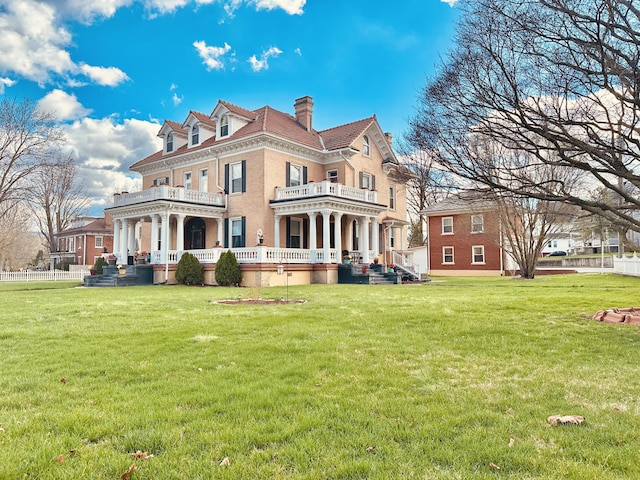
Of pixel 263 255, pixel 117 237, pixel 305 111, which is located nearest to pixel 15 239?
pixel 117 237

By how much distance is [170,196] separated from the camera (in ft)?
80.2

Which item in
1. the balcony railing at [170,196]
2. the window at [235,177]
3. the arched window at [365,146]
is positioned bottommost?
the balcony railing at [170,196]

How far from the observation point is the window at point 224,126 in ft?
89.0

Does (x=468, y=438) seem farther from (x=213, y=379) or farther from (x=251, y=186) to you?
Answer: (x=251, y=186)

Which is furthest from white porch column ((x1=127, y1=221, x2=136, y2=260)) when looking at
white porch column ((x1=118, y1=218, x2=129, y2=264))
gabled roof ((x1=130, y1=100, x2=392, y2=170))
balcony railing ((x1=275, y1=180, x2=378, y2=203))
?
balcony railing ((x1=275, y1=180, x2=378, y2=203))

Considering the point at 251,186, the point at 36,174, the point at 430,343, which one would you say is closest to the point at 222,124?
the point at 251,186

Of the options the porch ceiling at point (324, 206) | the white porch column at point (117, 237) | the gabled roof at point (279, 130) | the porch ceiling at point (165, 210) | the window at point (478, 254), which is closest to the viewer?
the porch ceiling at point (324, 206)

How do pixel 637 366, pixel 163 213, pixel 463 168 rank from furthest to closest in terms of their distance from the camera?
1. pixel 163 213
2. pixel 463 168
3. pixel 637 366

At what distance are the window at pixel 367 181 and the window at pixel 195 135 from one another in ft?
35.8

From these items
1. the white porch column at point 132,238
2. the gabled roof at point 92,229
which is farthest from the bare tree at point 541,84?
the gabled roof at point 92,229

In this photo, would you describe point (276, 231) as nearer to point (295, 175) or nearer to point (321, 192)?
point (321, 192)

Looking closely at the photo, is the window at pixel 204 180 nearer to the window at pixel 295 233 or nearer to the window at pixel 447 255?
the window at pixel 295 233

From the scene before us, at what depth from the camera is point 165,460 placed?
290 centimetres

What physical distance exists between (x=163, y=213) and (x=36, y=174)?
50.7 feet
